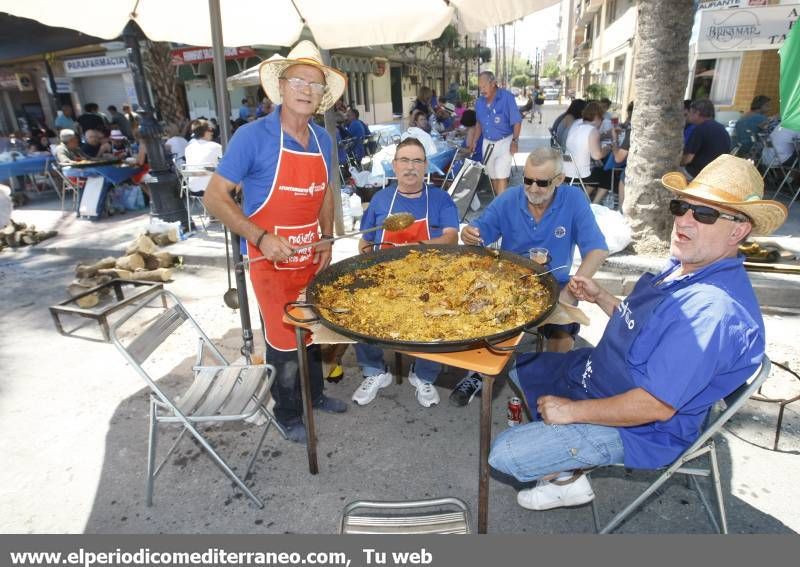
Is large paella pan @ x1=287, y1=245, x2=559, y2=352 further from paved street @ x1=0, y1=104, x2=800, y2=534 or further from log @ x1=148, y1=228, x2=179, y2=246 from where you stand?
log @ x1=148, y1=228, x2=179, y2=246

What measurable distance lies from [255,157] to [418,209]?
1210mm

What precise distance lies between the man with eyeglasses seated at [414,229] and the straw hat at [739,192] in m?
1.75

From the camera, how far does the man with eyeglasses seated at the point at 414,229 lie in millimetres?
3355

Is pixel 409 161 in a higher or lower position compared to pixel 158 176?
higher

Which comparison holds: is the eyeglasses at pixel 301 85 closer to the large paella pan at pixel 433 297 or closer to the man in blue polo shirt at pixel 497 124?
the large paella pan at pixel 433 297

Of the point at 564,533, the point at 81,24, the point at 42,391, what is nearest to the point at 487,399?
the point at 564,533

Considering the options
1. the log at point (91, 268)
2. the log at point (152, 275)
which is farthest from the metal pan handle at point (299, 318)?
the log at point (91, 268)

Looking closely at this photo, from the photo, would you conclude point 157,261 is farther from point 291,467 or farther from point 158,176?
point 291,467

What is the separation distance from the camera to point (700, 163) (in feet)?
21.0

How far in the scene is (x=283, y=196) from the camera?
2779mm

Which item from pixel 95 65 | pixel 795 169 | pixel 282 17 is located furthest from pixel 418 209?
pixel 95 65

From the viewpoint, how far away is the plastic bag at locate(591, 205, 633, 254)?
5.38 metres

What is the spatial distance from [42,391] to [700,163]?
7.91 meters

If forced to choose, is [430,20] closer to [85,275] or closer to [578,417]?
[578,417]
